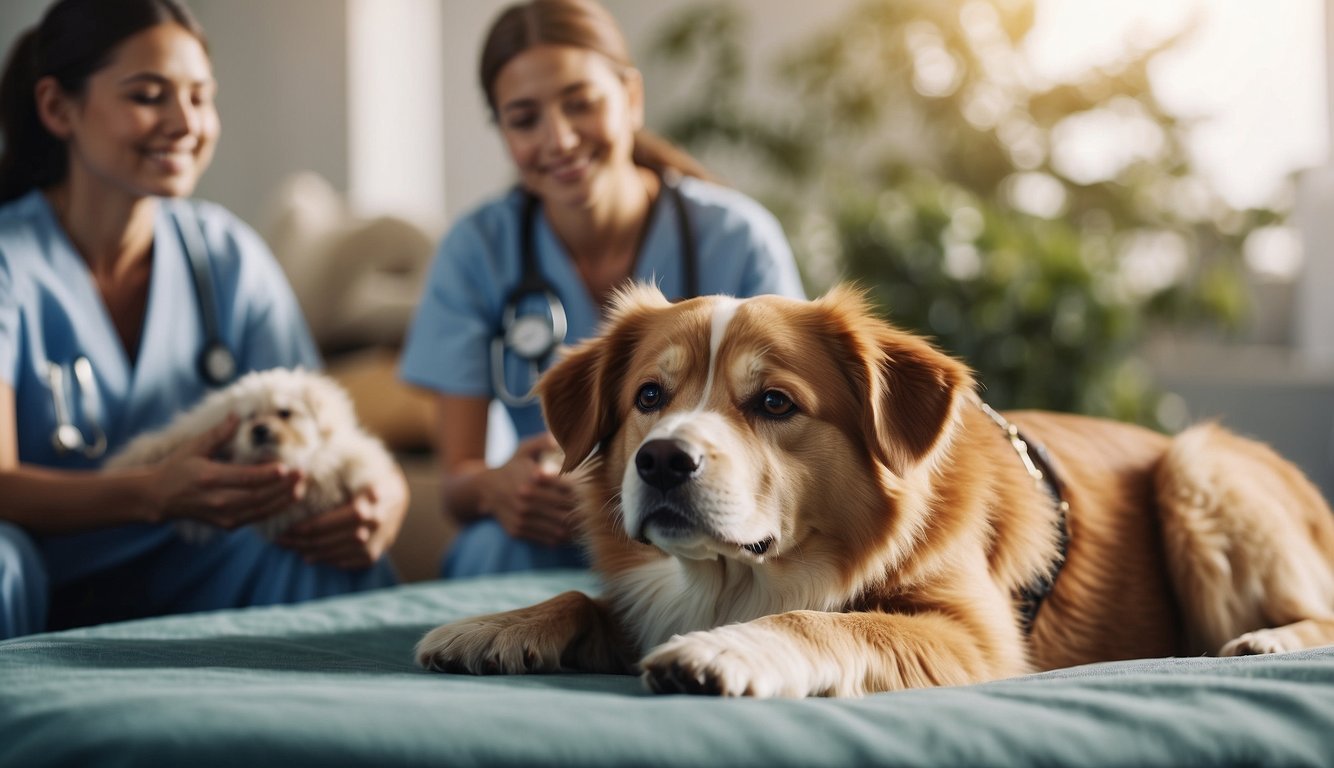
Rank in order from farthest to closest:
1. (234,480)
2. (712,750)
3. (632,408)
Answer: (234,480) < (632,408) < (712,750)

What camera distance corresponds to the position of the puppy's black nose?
132cm

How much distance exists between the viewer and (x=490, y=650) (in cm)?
140

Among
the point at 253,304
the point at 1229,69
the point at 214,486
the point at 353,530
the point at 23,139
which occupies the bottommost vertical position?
the point at 353,530

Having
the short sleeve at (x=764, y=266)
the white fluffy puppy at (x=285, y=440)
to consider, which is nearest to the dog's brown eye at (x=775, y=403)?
the short sleeve at (x=764, y=266)

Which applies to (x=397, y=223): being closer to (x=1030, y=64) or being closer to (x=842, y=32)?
(x=842, y=32)

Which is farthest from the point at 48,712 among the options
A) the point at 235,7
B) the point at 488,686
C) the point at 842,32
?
the point at 235,7

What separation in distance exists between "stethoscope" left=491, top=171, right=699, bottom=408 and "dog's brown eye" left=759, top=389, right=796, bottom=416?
90 cm

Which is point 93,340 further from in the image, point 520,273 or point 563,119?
point 563,119

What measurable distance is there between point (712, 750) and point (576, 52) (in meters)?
1.65

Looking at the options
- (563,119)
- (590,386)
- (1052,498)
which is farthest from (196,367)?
(1052,498)

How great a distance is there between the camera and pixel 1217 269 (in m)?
4.84

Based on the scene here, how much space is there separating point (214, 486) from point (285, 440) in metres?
0.16

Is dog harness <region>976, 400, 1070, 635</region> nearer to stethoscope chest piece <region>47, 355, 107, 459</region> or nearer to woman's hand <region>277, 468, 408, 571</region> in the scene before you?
woman's hand <region>277, 468, 408, 571</region>

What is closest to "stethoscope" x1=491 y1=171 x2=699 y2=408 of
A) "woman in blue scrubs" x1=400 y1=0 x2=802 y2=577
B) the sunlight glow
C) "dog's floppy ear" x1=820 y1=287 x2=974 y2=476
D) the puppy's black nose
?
"woman in blue scrubs" x1=400 y1=0 x2=802 y2=577
